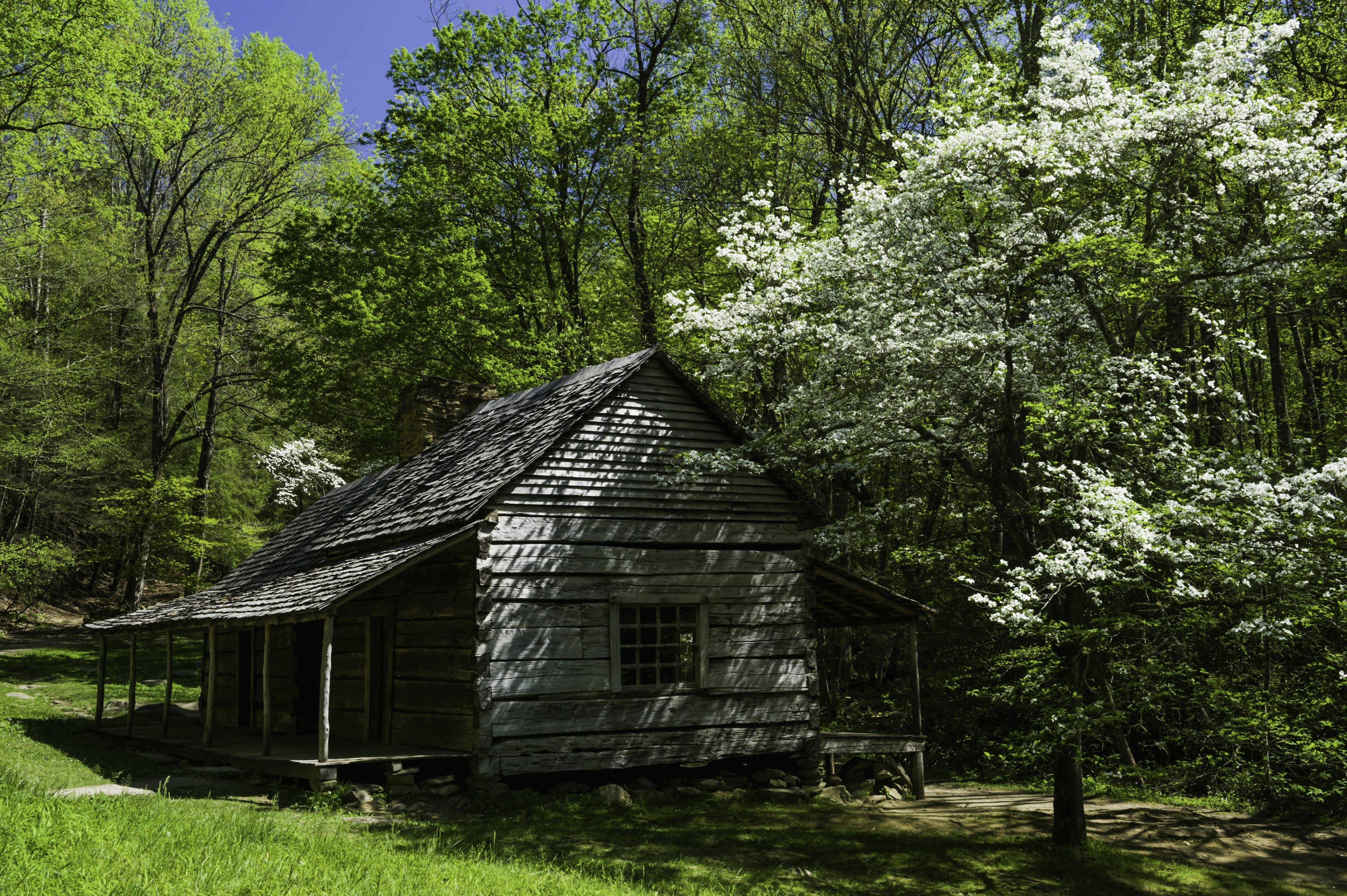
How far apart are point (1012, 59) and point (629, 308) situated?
11.6 meters

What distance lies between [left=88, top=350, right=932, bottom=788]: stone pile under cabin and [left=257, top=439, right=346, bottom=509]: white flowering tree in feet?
43.6

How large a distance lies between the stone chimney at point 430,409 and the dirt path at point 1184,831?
10.9 metres

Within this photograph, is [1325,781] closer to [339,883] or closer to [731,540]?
[731,540]

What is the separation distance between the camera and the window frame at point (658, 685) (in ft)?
43.2

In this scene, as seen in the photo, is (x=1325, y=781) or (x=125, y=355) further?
(x=125, y=355)

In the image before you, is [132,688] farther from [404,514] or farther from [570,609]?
[570,609]

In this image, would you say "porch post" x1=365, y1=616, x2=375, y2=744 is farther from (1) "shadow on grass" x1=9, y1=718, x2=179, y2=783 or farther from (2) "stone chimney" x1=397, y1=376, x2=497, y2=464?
(2) "stone chimney" x1=397, y1=376, x2=497, y2=464

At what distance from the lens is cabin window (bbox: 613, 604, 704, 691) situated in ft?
44.2

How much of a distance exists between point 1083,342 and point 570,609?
7.26 meters

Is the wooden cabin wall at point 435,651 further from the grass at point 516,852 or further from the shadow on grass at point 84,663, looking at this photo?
the shadow on grass at point 84,663

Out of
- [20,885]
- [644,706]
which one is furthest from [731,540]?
[20,885]

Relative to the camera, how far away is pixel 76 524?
33.1m

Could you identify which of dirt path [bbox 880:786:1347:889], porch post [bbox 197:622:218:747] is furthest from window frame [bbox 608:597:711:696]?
porch post [bbox 197:622:218:747]

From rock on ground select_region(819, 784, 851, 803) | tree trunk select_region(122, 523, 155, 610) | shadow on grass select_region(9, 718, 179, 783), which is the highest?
tree trunk select_region(122, 523, 155, 610)
